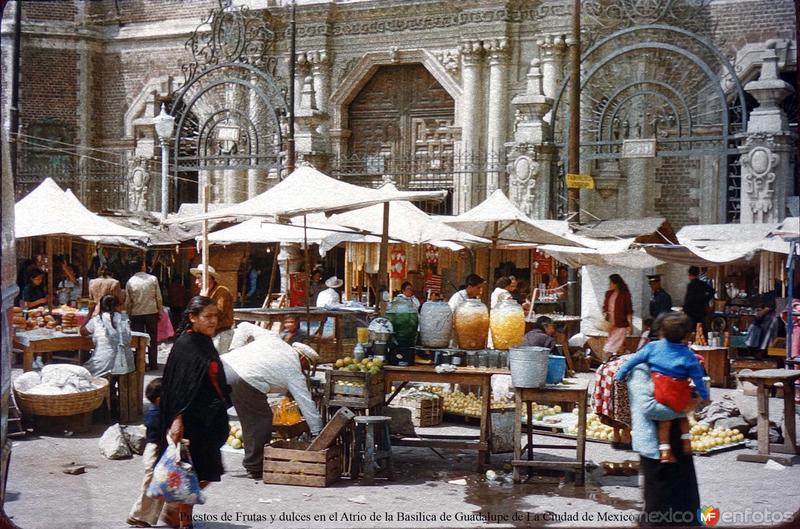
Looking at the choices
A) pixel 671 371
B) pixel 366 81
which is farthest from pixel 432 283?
pixel 671 371

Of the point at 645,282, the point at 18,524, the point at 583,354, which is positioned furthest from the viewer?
the point at 645,282

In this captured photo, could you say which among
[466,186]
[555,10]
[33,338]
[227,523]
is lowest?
[227,523]

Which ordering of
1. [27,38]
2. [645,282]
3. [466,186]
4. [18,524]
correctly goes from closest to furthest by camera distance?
[18,524]
[645,282]
[466,186]
[27,38]

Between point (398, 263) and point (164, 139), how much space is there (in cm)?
634

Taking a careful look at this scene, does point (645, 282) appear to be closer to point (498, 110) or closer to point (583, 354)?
point (583, 354)

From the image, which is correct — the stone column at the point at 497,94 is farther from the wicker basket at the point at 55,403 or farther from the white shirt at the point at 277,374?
the white shirt at the point at 277,374

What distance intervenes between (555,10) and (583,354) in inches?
320

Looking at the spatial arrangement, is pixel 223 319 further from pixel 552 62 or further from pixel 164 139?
pixel 552 62

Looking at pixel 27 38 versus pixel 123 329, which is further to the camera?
pixel 27 38

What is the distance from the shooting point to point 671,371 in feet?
20.2

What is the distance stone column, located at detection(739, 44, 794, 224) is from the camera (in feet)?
54.9

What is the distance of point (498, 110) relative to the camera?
21.4m

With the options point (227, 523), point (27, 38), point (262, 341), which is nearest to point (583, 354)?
point (262, 341)

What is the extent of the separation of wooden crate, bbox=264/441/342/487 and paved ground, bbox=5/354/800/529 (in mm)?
102
